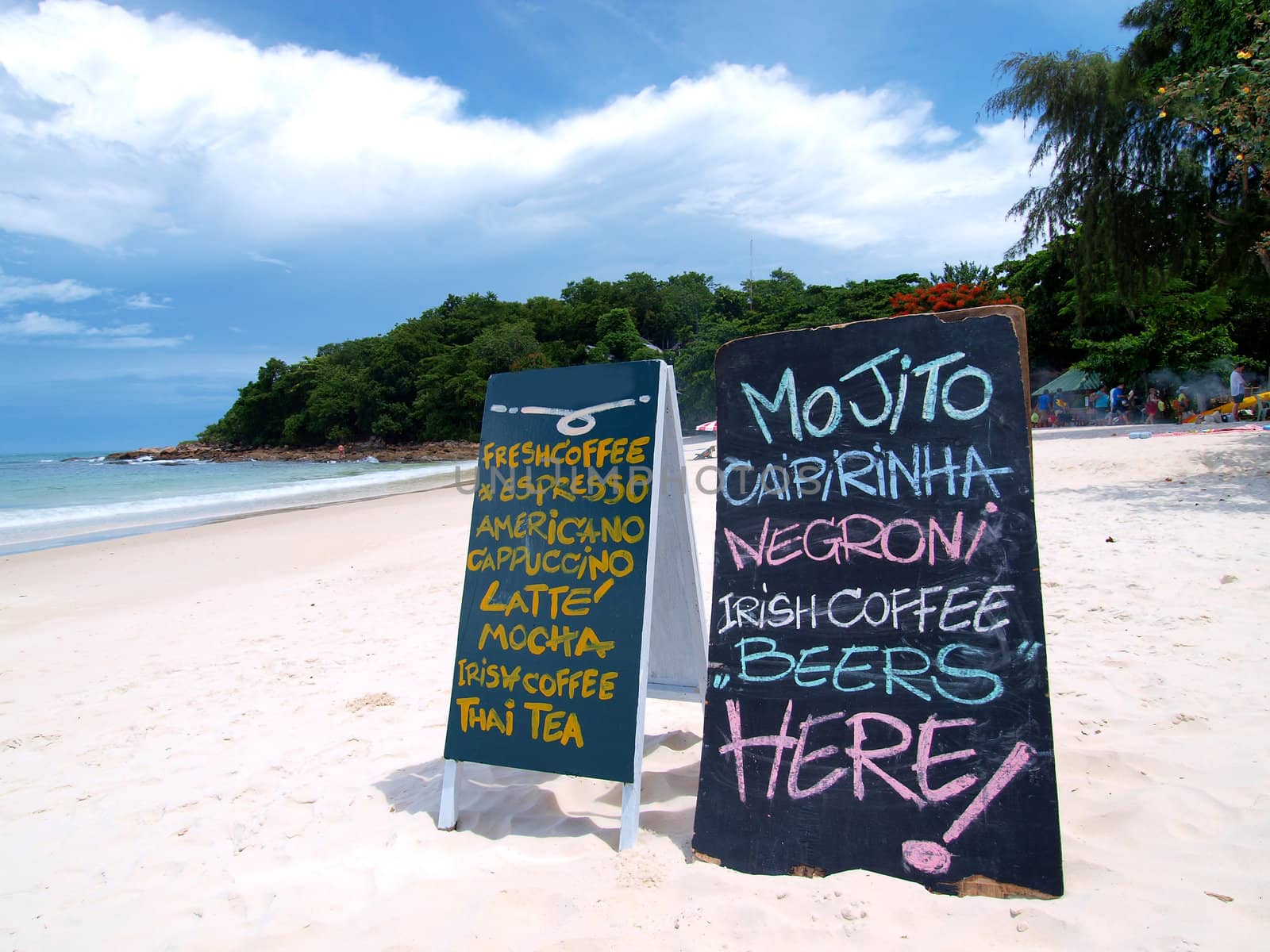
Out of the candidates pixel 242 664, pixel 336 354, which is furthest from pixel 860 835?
pixel 336 354

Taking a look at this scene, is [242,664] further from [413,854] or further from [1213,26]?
[1213,26]

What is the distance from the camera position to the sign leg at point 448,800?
9.07 feet

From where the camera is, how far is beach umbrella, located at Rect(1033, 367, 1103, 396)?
2605 centimetres

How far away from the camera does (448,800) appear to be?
109 inches

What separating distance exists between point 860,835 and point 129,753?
3.50 metres

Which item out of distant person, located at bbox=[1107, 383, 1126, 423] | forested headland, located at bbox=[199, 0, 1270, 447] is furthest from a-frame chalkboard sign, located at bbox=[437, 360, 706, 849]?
distant person, located at bbox=[1107, 383, 1126, 423]

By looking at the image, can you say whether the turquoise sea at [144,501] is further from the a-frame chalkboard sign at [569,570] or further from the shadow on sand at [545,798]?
the a-frame chalkboard sign at [569,570]

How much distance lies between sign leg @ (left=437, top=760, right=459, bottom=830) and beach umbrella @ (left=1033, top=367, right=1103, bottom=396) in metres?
28.7

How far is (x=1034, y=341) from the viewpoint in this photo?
32.7 m

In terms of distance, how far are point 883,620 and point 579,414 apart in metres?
1.42

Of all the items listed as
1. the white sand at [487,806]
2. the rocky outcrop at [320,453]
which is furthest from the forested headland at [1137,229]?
the white sand at [487,806]

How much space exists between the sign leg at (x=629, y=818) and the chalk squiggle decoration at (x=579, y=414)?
1366mm

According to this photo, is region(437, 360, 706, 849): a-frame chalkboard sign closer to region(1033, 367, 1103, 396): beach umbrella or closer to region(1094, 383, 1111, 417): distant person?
region(1094, 383, 1111, 417): distant person

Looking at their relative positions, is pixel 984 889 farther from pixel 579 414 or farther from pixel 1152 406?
pixel 1152 406
